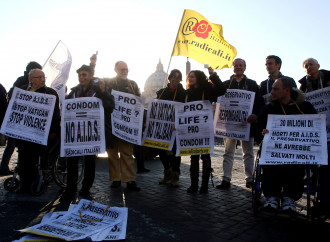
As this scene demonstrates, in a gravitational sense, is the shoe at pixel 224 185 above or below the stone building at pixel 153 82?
below

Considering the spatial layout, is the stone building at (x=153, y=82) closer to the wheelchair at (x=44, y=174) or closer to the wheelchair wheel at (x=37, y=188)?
the wheelchair at (x=44, y=174)

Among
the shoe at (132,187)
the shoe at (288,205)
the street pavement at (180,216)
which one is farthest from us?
the shoe at (132,187)

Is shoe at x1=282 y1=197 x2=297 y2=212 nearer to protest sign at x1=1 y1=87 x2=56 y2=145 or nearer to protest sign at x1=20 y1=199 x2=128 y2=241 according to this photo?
protest sign at x1=20 y1=199 x2=128 y2=241

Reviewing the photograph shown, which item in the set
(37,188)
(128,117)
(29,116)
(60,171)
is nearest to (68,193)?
(37,188)

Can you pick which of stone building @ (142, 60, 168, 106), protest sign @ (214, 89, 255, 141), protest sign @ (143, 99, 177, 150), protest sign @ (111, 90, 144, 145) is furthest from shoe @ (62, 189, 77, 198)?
stone building @ (142, 60, 168, 106)

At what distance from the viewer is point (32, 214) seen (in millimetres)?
3916

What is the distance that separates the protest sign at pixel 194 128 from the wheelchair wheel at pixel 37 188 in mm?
2203

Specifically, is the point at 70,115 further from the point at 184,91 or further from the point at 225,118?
the point at 225,118

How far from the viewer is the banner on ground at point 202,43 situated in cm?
586

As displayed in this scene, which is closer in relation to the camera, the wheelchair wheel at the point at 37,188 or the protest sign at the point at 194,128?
the wheelchair wheel at the point at 37,188

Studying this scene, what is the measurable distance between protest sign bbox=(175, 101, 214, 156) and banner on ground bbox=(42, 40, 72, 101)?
3.64 metres

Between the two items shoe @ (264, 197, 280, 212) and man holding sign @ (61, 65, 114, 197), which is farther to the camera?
man holding sign @ (61, 65, 114, 197)

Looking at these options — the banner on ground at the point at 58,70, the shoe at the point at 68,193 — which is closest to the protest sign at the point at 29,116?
the shoe at the point at 68,193

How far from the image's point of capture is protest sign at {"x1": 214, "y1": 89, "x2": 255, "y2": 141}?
18.4 ft
